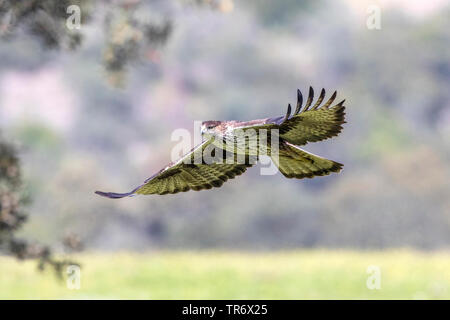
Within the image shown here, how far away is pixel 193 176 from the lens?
5211mm

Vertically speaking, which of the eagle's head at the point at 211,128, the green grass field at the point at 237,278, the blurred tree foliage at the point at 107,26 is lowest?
the green grass field at the point at 237,278

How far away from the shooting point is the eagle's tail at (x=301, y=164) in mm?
4770

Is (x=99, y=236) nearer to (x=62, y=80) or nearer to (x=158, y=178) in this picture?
(x=62, y=80)

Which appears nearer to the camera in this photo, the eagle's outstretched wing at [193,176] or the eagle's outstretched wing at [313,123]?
the eagle's outstretched wing at [313,123]

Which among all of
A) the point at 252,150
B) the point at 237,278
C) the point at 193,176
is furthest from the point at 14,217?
the point at 237,278

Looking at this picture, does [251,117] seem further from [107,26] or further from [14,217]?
[14,217]

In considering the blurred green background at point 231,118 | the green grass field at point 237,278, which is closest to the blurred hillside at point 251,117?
the blurred green background at point 231,118

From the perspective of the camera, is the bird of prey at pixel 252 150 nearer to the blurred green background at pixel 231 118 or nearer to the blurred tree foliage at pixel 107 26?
the blurred tree foliage at pixel 107 26

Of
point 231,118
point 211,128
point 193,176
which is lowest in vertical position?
point 193,176

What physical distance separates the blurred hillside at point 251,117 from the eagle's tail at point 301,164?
14.7 metres

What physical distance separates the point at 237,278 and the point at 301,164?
9.76 m

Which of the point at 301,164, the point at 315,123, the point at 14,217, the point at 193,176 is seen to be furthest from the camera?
the point at 14,217

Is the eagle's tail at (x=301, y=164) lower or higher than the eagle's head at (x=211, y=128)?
lower

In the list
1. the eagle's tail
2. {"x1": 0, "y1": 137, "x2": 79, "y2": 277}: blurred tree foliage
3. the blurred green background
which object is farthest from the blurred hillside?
the eagle's tail
